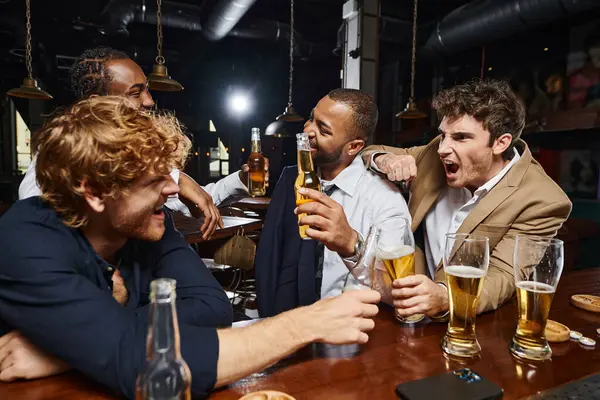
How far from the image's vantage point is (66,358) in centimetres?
84

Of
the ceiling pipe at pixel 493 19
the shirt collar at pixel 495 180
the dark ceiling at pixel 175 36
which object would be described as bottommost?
the shirt collar at pixel 495 180

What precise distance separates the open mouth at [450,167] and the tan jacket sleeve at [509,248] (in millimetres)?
358

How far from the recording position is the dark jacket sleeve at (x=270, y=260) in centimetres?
207

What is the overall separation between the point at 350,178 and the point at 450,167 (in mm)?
501

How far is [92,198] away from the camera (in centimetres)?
105

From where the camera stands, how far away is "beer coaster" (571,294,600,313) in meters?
1.33

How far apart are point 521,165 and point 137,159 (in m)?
1.39

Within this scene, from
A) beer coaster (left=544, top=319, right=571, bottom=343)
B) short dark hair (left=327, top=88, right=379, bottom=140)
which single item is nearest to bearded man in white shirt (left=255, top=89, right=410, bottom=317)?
short dark hair (left=327, top=88, right=379, bottom=140)

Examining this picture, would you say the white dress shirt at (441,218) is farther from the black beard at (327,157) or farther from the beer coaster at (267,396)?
the beer coaster at (267,396)

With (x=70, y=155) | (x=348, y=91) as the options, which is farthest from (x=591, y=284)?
(x=70, y=155)

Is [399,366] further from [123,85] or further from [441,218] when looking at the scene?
[123,85]

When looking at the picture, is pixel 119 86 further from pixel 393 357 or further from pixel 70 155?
pixel 393 357

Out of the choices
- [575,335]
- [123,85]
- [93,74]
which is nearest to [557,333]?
[575,335]

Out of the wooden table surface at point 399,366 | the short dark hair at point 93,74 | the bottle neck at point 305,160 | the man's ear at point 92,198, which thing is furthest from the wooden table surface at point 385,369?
the short dark hair at point 93,74
